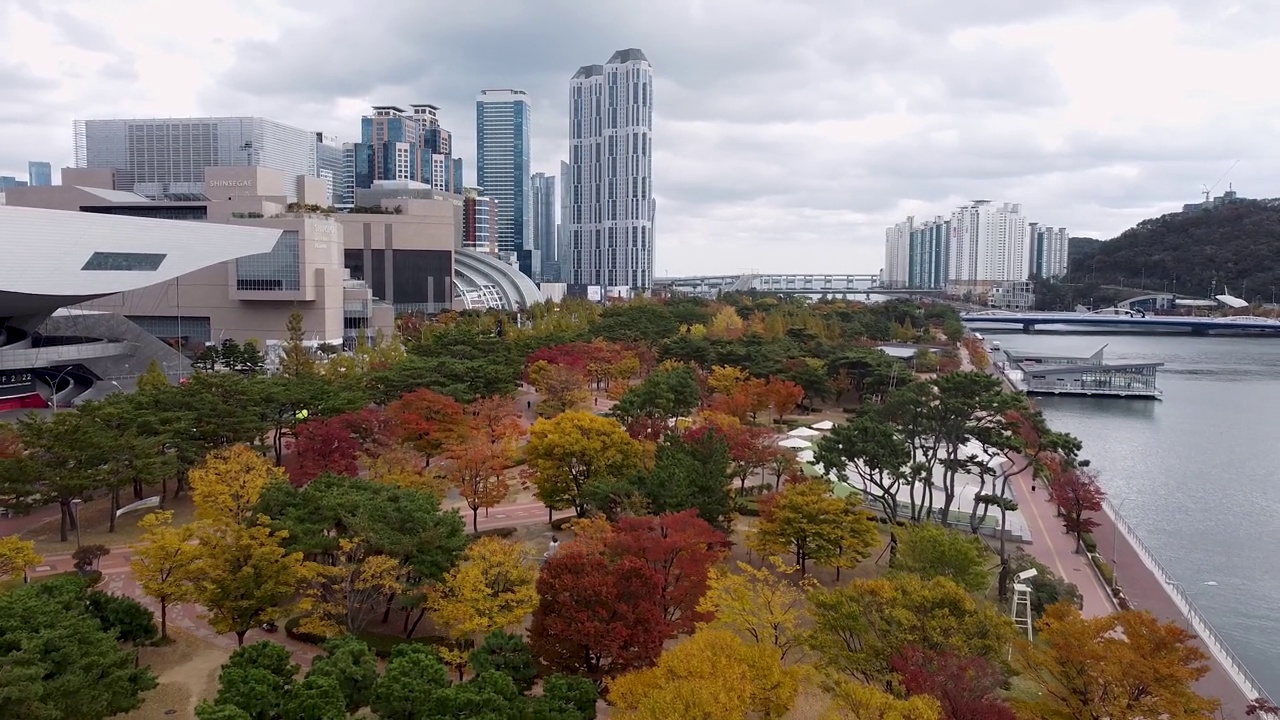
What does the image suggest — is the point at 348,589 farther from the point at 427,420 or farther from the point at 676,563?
the point at 427,420

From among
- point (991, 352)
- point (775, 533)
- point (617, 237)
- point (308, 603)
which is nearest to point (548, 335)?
point (775, 533)

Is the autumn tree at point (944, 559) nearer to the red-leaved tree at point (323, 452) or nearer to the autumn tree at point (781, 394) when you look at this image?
the red-leaved tree at point (323, 452)

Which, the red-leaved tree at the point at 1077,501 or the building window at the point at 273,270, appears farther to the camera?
the building window at the point at 273,270

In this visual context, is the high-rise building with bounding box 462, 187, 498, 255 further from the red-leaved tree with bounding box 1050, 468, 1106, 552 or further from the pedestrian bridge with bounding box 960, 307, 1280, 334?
the red-leaved tree with bounding box 1050, 468, 1106, 552

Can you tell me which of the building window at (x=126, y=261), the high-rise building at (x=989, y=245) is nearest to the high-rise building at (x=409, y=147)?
the building window at (x=126, y=261)

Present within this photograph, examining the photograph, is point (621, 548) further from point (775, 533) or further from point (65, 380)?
point (65, 380)

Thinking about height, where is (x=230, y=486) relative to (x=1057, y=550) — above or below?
above

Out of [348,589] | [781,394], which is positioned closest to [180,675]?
[348,589]
